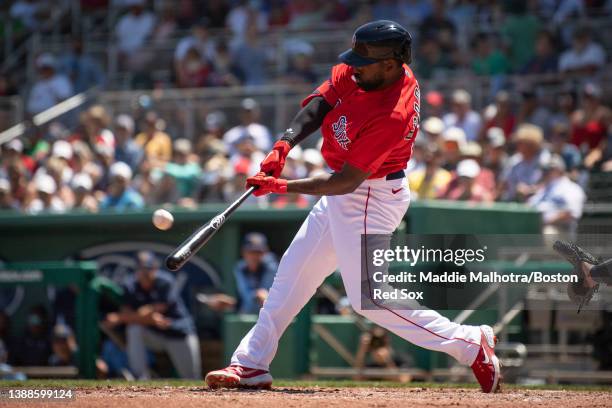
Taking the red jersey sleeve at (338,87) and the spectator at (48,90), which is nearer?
the red jersey sleeve at (338,87)

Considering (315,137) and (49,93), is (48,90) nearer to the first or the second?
(49,93)

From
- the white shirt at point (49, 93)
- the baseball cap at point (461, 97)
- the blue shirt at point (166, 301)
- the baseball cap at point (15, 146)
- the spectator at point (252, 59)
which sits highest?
the spectator at point (252, 59)

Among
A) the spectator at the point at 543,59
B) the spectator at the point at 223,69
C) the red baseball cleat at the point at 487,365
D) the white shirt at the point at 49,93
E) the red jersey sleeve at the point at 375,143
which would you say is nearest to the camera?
the red jersey sleeve at the point at 375,143

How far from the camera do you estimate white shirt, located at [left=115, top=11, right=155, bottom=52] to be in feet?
48.4

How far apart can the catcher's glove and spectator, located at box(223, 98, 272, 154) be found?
19.7ft

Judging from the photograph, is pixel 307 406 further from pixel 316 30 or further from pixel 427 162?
pixel 316 30

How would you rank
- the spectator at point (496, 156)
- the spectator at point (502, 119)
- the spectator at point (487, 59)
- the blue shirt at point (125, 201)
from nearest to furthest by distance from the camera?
the spectator at point (496, 156), the blue shirt at point (125, 201), the spectator at point (502, 119), the spectator at point (487, 59)

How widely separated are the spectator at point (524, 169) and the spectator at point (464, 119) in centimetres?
94

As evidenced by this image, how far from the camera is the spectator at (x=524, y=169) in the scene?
384 inches

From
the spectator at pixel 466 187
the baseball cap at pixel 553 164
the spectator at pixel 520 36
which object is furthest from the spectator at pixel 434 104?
the baseball cap at pixel 553 164

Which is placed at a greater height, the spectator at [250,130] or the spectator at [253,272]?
the spectator at [250,130]

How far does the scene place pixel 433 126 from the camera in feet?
34.6

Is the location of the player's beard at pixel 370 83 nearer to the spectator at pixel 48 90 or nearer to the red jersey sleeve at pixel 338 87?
the red jersey sleeve at pixel 338 87

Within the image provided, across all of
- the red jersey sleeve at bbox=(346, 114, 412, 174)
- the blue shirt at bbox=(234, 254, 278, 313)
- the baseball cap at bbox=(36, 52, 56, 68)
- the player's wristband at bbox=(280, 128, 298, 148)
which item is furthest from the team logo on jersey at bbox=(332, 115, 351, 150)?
the baseball cap at bbox=(36, 52, 56, 68)
